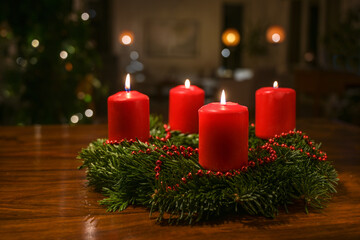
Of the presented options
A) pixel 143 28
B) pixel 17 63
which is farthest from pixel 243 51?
pixel 17 63

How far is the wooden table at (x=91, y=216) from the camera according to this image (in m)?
0.44

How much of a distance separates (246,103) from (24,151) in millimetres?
3897

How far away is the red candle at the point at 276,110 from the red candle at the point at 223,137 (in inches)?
7.0

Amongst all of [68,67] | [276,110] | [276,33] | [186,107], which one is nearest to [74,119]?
[68,67]

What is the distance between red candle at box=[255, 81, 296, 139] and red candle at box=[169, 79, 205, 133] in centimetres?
11

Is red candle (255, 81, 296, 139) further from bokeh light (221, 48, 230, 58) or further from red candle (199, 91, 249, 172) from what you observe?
bokeh light (221, 48, 230, 58)

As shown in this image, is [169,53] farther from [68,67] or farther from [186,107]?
[186,107]

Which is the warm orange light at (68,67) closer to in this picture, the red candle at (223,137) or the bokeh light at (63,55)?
the bokeh light at (63,55)

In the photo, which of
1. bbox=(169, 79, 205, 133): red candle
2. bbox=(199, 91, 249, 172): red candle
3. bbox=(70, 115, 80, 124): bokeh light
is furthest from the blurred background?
bbox=(199, 91, 249, 172): red candle

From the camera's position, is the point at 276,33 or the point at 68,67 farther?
the point at 276,33

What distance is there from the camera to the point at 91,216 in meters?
0.49

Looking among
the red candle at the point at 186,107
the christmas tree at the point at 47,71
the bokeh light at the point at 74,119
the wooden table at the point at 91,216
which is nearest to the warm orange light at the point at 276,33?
the christmas tree at the point at 47,71

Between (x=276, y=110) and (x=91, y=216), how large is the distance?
374mm

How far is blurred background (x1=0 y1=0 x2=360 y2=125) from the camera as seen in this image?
8.32 ft
